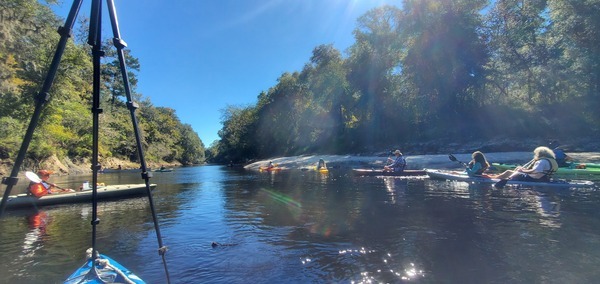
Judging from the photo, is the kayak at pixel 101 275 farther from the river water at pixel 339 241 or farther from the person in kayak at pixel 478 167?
the person in kayak at pixel 478 167

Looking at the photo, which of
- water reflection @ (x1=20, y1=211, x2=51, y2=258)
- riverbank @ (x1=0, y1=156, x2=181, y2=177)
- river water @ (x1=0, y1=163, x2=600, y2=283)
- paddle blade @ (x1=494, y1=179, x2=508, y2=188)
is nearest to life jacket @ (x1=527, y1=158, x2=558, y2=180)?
river water @ (x1=0, y1=163, x2=600, y2=283)

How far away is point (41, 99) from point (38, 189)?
14950 millimetres

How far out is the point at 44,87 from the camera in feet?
7.77

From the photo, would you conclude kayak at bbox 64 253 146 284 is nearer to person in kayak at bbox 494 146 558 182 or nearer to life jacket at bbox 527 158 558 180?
person in kayak at bbox 494 146 558 182

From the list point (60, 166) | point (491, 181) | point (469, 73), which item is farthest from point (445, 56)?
point (60, 166)

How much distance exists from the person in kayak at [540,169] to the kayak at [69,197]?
17.7 meters

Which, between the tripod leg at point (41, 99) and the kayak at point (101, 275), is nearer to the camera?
the tripod leg at point (41, 99)

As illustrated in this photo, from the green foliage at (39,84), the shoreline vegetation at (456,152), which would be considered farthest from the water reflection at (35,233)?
the shoreline vegetation at (456,152)

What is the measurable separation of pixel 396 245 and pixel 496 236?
7.86 feet

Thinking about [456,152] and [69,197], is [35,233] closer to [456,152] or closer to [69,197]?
[69,197]

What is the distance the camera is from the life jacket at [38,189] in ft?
44.3

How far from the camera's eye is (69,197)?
45.2 ft

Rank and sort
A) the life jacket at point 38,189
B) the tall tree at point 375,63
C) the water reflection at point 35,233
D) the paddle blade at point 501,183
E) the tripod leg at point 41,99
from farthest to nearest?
the tall tree at point 375,63 → the paddle blade at point 501,183 → the life jacket at point 38,189 → the water reflection at point 35,233 → the tripod leg at point 41,99

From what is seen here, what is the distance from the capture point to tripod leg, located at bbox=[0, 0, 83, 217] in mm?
2289
